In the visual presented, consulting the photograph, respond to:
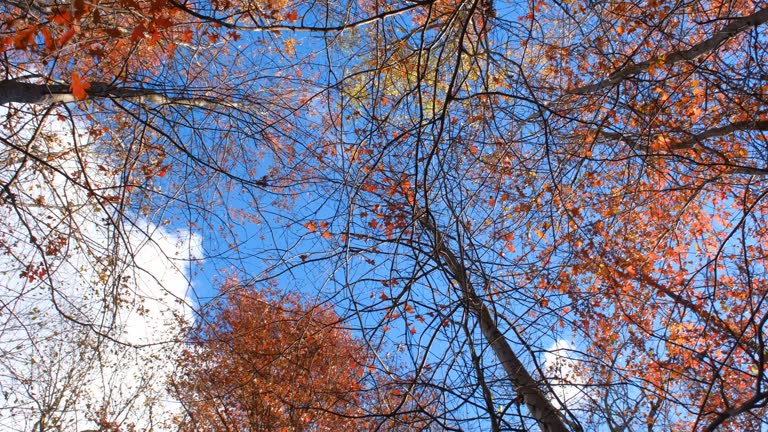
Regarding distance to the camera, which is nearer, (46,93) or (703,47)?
A: (46,93)

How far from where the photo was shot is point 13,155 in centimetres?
495

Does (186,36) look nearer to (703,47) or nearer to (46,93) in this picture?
(46,93)

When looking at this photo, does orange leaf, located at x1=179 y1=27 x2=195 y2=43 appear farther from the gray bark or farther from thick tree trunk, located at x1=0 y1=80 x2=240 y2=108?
the gray bark

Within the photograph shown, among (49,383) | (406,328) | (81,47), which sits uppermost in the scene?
(49,383)

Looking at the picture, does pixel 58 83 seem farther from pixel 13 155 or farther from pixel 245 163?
pixel 13 155

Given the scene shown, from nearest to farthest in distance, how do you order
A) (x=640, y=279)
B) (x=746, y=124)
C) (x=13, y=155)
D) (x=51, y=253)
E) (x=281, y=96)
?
(x=746, y=124) < (x=51, y=253) < (x=281, y=96) < (x=13, y=155) < (x=640, y=279)

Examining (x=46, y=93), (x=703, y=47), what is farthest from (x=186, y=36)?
(x=703, y=47)

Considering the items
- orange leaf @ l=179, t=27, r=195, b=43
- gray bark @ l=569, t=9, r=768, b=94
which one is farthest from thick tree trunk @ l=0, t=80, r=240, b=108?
gray bark @ l=569, t=9, r=768, b=94

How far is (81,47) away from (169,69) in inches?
27.3

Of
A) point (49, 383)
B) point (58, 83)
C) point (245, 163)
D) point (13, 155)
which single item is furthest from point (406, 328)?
point (49, 383)

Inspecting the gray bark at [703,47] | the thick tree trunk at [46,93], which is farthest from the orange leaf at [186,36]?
the gray bark at [703,47]

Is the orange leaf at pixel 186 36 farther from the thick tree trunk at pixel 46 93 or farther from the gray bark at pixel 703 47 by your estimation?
the gray bark at pixel 703 47

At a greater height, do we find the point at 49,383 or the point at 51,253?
the point at 49,383

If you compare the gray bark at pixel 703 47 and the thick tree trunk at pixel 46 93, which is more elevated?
the thick tree trunk at pixel 46 93
